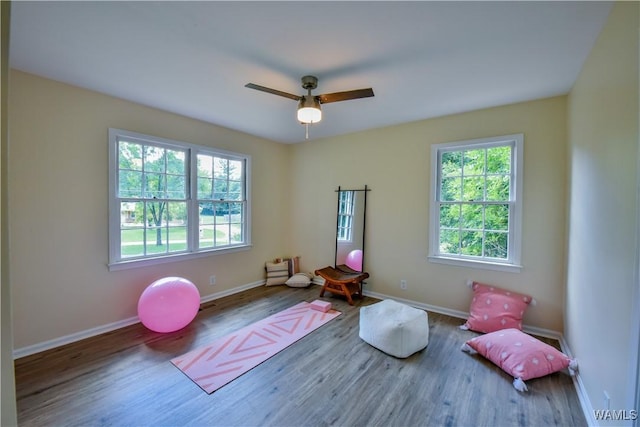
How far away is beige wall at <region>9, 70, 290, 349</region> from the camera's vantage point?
236cm

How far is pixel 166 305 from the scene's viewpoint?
8.95ft

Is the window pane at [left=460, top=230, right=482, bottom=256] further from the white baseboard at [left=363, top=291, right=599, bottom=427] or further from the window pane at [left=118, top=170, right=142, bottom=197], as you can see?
the window pane at [left=118, top=170, right=142, bottom=197]

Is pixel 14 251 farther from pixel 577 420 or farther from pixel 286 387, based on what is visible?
pixel 577 420

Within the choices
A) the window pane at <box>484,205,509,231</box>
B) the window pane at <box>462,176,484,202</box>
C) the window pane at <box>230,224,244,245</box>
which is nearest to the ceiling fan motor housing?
the window pane at <box>462,176,484,202</box>

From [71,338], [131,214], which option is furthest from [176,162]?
[71,338]

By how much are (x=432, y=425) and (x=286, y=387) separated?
104 centimetres

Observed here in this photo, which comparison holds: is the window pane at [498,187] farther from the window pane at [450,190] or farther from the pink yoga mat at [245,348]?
the pink yoga mat at [245,348]

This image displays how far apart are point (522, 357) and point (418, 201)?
1988 mm

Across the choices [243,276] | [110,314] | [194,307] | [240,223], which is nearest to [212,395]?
[194,307]

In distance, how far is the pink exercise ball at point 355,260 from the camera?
4082 mm

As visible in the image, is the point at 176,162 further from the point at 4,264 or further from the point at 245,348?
the point at 4,264

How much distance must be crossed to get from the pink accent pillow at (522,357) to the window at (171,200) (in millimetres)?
3447

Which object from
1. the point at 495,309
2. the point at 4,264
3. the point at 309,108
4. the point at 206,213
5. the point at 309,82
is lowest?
the point at 495,309

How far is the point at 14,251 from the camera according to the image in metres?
2.29
